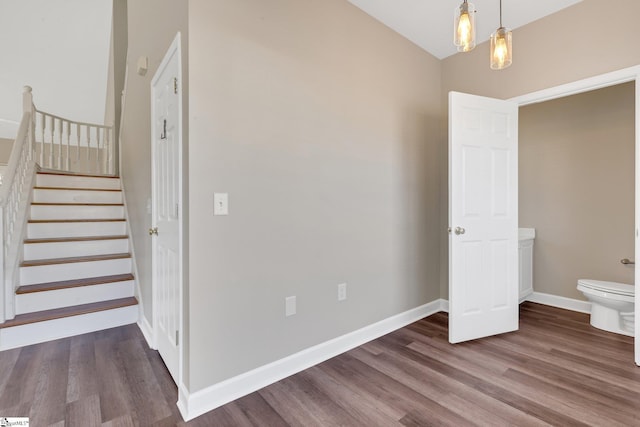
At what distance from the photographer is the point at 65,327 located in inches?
99.6

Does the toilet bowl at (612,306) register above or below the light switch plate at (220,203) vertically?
below

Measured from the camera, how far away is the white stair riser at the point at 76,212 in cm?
331

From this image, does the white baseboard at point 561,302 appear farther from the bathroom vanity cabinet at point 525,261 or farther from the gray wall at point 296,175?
the gray wall at point 296,175

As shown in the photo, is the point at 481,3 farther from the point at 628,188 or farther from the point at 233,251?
the point at 233,251

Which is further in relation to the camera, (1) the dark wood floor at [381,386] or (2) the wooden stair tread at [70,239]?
(2) the wooden stair tread at [70,239]

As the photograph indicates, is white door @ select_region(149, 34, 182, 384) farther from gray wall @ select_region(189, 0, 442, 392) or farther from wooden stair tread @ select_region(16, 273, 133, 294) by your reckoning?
wooden stair tread @ select_region(16, 273, 133, 294)

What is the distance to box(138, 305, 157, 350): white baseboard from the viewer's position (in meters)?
2.39

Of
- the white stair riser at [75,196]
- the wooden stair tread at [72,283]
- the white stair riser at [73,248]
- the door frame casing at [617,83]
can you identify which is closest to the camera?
the door frame casing at [617,83]

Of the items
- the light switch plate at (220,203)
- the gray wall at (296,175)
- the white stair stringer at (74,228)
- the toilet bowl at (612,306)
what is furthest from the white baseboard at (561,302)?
the white stair stringer at (74,228)

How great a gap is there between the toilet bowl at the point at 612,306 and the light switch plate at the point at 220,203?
3.22 m

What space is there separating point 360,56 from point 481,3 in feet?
3.35

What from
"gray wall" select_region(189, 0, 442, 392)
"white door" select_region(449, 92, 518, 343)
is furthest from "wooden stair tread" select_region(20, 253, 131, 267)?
"white door" select_region(449, 92, 518, 343)

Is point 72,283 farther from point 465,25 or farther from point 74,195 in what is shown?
point 465,25

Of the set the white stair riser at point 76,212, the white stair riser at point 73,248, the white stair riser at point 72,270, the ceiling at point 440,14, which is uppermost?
the ceiling at point 440,14
